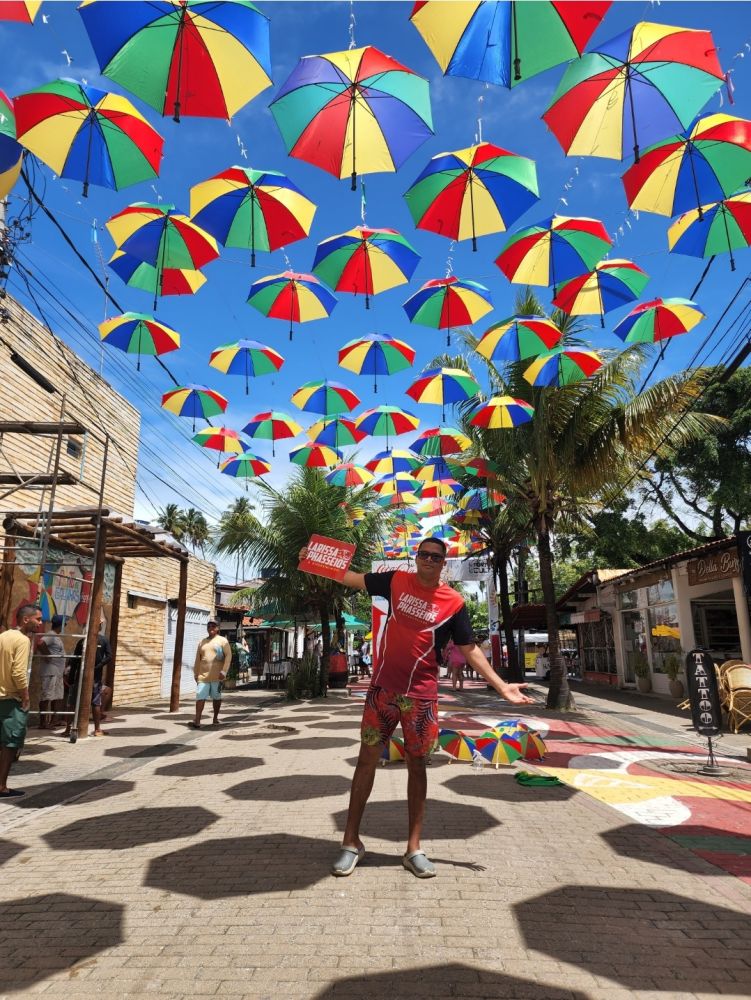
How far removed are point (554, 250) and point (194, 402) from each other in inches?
299

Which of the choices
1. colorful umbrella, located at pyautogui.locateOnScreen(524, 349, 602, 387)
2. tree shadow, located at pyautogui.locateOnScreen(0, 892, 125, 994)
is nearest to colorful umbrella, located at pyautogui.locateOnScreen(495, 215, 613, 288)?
colorful umbrella, located at pyautogui.locateOnScreen(524, 349, 602, 387)

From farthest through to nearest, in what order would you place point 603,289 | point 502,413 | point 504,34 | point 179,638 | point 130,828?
1. point 179,638
2. point 502,413
3. point 603,289
4. point 130,828
5. point 504,34

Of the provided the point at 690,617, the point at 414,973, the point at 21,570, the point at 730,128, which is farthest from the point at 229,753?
the point at 690,617

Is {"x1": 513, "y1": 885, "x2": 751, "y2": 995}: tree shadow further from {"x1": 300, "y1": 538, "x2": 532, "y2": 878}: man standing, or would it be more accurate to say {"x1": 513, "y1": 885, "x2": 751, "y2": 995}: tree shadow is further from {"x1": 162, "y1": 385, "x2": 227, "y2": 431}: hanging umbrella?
{"x1": 162, "y1": 385, "x2": 227, "y2": 431}: hanging umbrella

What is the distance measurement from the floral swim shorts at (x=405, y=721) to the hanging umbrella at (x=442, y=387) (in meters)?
9.59

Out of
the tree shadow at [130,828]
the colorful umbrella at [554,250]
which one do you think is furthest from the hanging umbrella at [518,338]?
the tree shadow at [130,828]

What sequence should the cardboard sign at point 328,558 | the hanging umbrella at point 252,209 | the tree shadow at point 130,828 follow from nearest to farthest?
the cardboard sign at point 328,558 < the tree shadow at point 130,828 < the hanging umbrella at point 252,209

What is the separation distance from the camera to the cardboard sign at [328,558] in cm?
→ 434

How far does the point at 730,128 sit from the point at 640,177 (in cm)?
91

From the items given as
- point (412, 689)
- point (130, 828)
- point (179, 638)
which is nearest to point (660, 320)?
point (412, 689)

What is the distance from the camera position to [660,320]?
33.3ft

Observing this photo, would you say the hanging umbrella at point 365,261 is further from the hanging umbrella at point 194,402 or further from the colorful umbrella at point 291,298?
the hanging umbrella at point 194,402

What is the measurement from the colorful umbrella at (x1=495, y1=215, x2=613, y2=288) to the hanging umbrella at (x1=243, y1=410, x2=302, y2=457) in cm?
687

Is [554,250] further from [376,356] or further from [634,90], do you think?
[376,356]
